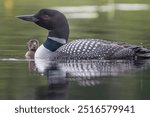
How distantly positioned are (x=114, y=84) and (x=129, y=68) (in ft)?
4.48

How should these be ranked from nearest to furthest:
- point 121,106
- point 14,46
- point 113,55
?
1. point 121,106
2. point 113,55
3. point 14,46

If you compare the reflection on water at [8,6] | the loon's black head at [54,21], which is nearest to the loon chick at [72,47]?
the loon's black head at [54,21]

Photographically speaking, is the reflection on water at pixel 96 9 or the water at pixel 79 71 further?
the reflection on water at pixel 96 9

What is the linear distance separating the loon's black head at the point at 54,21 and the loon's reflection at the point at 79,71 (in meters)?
0.82

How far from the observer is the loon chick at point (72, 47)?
12953 mm

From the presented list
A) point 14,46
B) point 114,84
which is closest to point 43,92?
point 114,84

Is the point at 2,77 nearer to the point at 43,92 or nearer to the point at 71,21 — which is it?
the point at 43,92

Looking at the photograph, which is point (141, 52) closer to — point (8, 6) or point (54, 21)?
point (54, 21)

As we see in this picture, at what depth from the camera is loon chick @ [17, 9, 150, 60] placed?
12953 millimetres

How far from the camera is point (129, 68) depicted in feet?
40.4

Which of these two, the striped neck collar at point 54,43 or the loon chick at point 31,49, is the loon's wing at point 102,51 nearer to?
the striped neck collar at point 54,43

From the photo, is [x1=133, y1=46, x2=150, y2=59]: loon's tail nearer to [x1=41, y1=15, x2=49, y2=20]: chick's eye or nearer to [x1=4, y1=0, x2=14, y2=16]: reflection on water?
[x1=41, y1=15, x2=49, y2=20]: chick's eye

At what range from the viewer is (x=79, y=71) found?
1211 cm

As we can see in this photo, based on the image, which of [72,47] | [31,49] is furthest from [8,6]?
[72,47]
